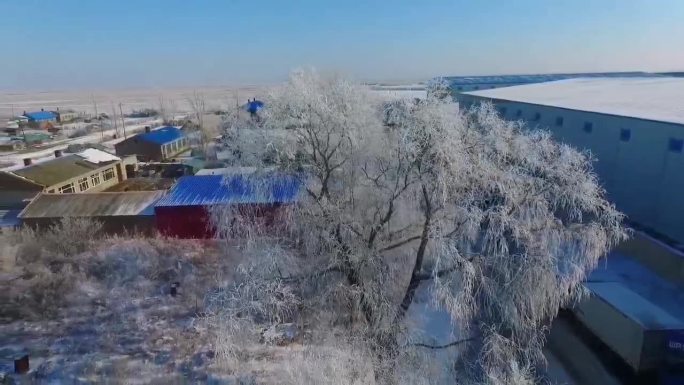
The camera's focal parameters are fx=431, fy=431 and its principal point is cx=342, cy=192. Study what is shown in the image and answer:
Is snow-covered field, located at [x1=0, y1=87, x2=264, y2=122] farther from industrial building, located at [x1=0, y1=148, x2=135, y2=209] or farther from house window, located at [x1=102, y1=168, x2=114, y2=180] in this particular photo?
house window, located at [x1=102, y1=168, x2=114, y2=180]

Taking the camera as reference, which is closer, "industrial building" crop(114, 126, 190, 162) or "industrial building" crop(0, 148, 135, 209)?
"industrial building" crop(0, 148, 135, 209)

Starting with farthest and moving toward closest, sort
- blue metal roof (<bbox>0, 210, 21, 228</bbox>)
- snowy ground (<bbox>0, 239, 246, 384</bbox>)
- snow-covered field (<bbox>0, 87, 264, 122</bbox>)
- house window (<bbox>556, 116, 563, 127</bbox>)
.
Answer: snow-covered field (<bbox>0, 87, 264, 122</bbox>)
house window (<bbox>556, 116, 563, 127</bbox>)
blue metal roof (<bbox>0, 210, 21, 228</bbox>)
snowy ground (<bbox>0, 239, 246, 384</bbox>)

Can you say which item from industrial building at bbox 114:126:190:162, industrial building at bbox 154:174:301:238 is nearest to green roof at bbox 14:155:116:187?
industrial building at bbox 154:174:301:238

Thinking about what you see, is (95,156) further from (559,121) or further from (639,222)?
(639,222)

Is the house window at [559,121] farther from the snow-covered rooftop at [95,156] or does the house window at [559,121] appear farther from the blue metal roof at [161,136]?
the blue metal roof at [161,136]

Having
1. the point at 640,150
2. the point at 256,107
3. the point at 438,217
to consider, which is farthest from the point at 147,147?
the point at 640,150

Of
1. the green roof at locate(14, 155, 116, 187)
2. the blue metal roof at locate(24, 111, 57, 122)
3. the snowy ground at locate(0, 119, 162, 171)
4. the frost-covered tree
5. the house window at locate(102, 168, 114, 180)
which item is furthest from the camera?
the blue metal roof at locate(24, 111, 57, 122)

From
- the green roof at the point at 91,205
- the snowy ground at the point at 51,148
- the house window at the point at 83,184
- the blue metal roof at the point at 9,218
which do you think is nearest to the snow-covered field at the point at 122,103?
the snowy ground at the point at 51,148
